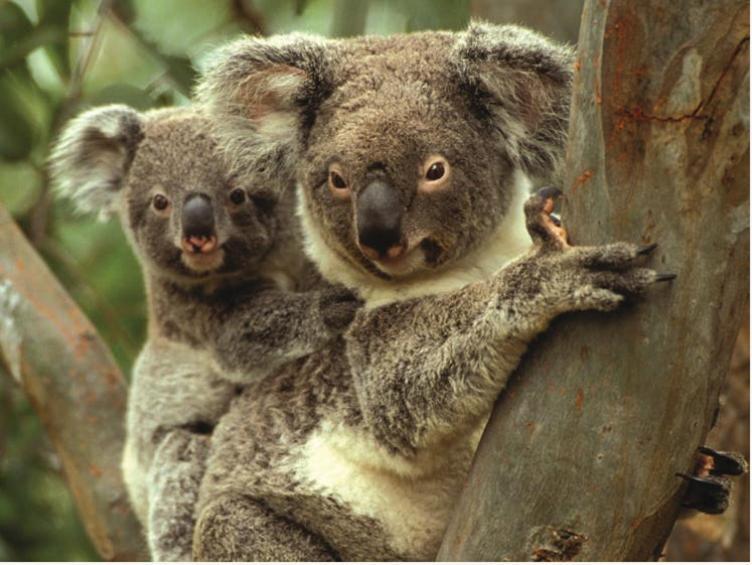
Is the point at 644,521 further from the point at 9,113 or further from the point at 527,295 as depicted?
the point at 9,113

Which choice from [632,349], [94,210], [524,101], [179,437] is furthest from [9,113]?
[632,349]

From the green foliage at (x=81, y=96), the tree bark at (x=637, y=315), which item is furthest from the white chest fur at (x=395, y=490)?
the green foliage at (x=81, y=96)

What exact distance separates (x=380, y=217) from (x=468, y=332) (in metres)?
0.35

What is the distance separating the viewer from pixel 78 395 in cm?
466

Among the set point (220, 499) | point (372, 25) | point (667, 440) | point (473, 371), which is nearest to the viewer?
point (667, 440)

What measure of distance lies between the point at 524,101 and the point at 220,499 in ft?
4.88

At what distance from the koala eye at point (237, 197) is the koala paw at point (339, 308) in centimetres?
72

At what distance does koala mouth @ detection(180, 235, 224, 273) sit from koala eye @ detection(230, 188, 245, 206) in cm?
19

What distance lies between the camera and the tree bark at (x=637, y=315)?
6.64ft

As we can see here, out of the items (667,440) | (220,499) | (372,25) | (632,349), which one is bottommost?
(220,499)

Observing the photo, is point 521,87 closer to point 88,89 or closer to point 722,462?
point 722,462

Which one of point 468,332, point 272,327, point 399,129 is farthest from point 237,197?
point 468,332

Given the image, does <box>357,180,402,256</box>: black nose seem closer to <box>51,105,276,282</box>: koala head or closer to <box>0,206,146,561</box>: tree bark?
<box>51,105,276,282</box>: koala head

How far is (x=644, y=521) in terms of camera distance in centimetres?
229
